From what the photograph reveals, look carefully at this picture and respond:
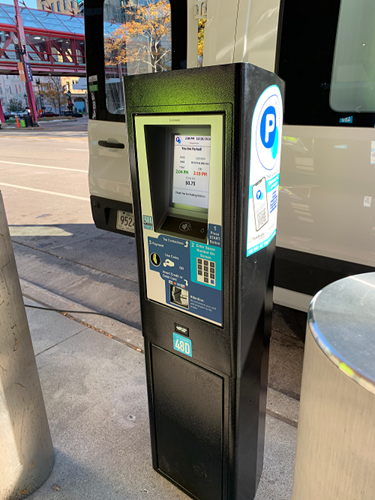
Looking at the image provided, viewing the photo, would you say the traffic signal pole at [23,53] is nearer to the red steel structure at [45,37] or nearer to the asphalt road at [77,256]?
the red steel structure at [45,37]

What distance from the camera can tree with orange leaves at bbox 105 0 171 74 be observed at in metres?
2.97

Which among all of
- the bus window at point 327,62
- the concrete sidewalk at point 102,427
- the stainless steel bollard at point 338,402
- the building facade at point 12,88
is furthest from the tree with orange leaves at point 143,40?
the building facade at point 12,88

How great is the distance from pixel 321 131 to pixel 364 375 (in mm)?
1799

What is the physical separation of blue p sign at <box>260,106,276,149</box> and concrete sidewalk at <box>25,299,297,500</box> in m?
1.53

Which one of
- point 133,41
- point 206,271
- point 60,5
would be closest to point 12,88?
point 60,5

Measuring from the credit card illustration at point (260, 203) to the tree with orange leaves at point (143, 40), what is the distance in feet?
6.88

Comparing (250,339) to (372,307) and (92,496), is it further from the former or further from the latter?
(92,496)

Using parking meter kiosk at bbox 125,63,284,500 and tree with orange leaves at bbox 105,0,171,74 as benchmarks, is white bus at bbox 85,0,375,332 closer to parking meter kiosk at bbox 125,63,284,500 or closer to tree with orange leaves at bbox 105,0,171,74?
tree with orange leaves at bbox 105,0,171,74

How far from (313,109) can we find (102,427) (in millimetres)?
2117

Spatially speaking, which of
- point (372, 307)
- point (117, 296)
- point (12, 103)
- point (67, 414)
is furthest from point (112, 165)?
point (12, 103)

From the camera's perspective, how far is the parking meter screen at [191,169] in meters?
1.27

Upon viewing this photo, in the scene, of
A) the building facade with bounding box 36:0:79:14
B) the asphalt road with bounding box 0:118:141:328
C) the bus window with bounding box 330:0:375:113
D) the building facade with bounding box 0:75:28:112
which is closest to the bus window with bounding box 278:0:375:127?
the bus window with bounding box 330:0:375:113

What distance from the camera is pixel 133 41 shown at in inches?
132

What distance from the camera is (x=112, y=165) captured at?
3596 mm
